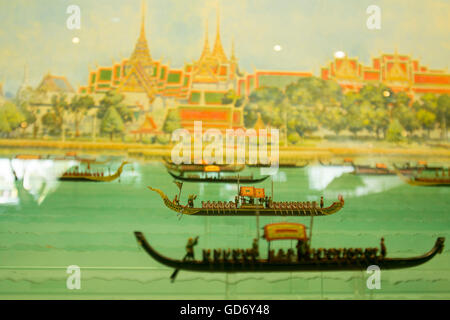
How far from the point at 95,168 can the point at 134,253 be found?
68.7 inches

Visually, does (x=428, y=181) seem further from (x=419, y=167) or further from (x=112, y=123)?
(x=112, y=123)

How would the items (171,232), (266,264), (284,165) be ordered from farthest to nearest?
1. (284,165)
2. (171,232)
3. (266,264)

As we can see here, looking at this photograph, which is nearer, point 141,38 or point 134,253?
point 134,253

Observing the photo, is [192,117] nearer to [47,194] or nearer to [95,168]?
[95,168]

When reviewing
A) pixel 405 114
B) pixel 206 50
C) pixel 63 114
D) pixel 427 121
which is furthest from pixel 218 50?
pixel 427 121

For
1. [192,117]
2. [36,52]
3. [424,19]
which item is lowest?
[192,117]

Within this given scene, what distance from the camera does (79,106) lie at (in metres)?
6.11

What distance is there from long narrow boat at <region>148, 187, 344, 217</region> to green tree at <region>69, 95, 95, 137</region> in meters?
2.26

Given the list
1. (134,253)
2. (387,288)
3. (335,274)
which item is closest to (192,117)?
(134,253)

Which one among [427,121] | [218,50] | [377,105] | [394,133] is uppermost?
[218,50]

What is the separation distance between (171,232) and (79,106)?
8.99 ft

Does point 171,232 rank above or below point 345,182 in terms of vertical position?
below

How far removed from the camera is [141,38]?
566cm

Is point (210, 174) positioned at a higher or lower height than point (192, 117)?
lower
